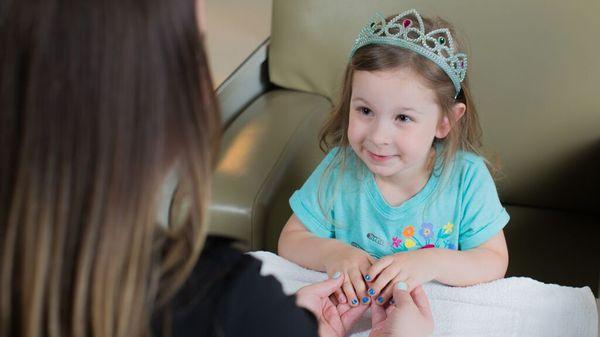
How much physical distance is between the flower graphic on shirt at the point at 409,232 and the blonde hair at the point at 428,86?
110 mm

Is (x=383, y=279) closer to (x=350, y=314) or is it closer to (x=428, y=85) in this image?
(x=350, y=314)

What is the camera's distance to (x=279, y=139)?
1610mm

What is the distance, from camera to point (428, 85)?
1241 mm

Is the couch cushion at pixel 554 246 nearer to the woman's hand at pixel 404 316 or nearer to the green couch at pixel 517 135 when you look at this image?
the green couch at pixel 517 135

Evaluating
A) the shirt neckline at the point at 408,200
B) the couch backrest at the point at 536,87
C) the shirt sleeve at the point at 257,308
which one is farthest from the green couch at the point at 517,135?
the shirt sleeve at the point at 257,308

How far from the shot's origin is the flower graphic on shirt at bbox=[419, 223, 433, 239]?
1.33 metres

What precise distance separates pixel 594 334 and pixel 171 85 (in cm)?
85

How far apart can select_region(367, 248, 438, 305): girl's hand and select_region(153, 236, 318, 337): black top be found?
0.43 metres

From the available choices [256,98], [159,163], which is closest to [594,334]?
[159,163]

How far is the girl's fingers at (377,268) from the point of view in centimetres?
121

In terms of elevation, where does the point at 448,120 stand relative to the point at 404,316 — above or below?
above

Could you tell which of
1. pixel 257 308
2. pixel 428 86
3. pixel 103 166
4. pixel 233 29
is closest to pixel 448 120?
pixel 428 86

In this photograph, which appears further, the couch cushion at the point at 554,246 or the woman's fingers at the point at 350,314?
the couch cushion at the point at 554,246

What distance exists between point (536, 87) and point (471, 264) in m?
0.49
